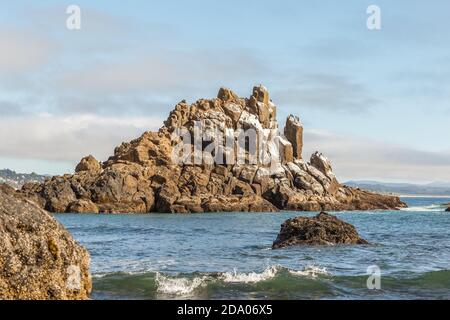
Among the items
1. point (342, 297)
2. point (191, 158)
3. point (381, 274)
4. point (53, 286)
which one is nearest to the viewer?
point (53, 286)

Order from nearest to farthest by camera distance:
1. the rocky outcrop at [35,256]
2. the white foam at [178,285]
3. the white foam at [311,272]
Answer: the rocky outcrop at [35,256] → the white foam at [178,285] → the white foam at [311,272]

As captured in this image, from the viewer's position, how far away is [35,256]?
10.1m

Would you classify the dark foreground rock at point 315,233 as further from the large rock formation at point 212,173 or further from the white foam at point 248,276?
the large rock formation at point 212,173

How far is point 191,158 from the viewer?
107 metres

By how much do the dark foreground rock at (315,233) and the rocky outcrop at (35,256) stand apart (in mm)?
21359

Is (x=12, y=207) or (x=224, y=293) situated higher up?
(x=12, y=207)

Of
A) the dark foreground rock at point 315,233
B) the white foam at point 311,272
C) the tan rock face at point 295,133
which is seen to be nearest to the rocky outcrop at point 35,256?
the white foam at point 311,272

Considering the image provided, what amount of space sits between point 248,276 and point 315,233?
13457 mm

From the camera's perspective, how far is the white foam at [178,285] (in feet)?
55.6

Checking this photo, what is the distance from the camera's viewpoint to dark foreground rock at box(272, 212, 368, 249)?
1240 inches

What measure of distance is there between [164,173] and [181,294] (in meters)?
84.4
